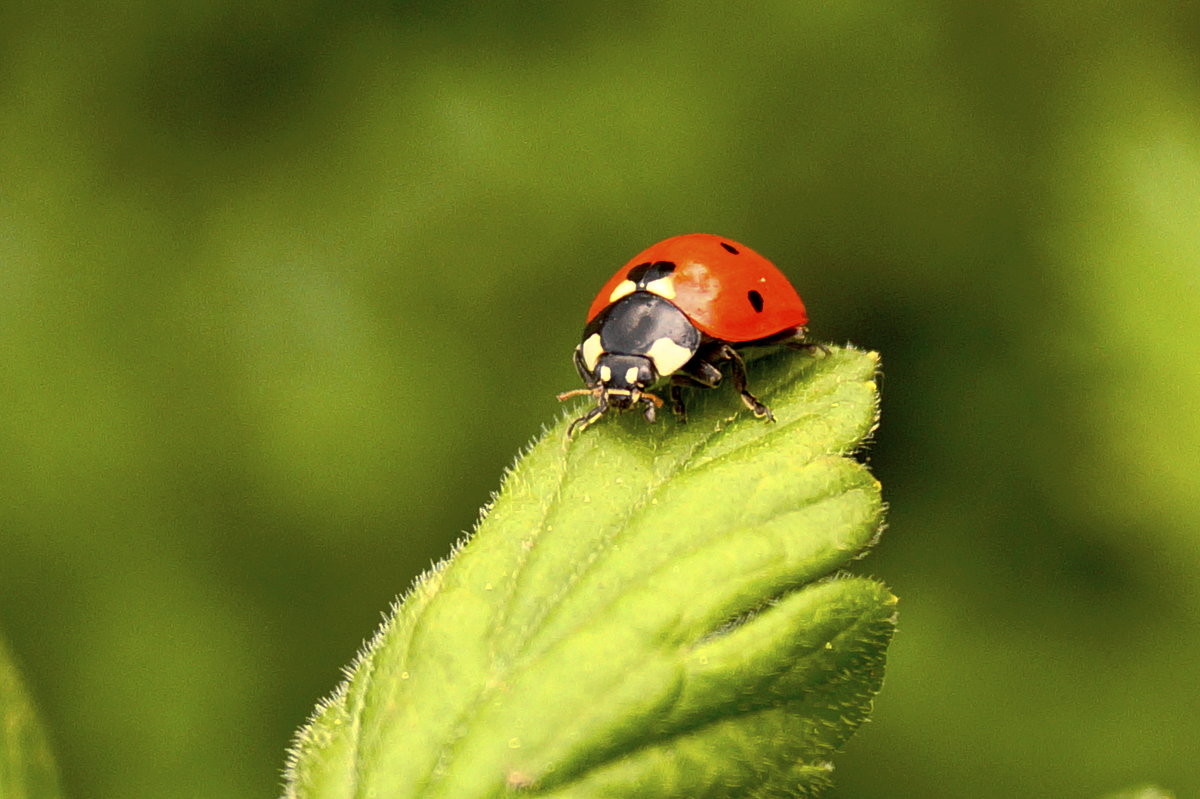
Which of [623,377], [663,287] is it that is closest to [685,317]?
[663,287]

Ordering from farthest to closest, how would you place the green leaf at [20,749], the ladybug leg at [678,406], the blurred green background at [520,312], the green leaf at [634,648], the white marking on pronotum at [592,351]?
1. the blurred green background at [520,312]
2. the white marking on pronotum at [592,351]
3. the ladybug leg at [678,406]
4. the green leaf at [634,648]
5. the green leaf at [20,749]

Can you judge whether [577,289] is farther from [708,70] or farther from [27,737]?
[27,737]

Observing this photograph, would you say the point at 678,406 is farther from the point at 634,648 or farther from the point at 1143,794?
the point at 1143,794

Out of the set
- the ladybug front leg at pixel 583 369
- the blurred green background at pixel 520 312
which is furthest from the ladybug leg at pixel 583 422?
the blurred green background at pixel 520 312

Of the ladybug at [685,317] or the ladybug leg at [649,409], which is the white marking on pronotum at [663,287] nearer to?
the ladybug at [685,317]

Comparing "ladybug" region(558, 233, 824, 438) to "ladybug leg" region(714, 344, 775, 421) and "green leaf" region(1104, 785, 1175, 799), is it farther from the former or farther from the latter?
"green leaf" region(1104, 785, 1175, 799)

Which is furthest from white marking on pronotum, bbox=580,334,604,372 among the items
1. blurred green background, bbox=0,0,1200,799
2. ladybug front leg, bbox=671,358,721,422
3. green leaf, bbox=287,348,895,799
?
blurred green background, bbox=0,0,1200,799

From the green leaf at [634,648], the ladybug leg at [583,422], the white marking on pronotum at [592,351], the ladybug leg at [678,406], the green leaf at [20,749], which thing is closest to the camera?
the green leaf at [20,749]
